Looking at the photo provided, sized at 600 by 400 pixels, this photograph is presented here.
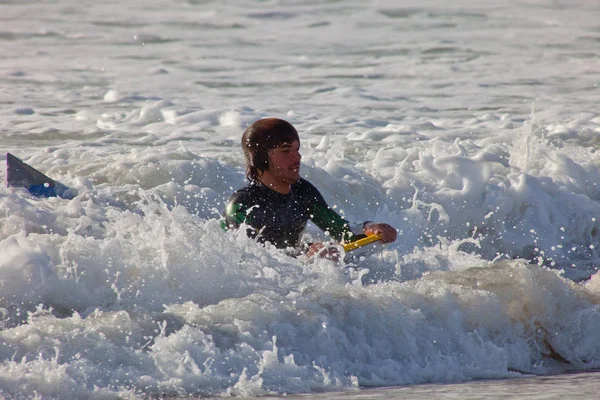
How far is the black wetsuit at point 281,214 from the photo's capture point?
6449 mm

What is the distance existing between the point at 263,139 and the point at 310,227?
6.49ft

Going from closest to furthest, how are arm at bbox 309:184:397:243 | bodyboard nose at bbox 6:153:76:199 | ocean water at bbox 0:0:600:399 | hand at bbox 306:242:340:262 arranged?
ocean water at bbox 0:0:600:399
hand at bbox 306:242:340:262
arm at bbox 309:184:397:243
bodyboard nose at bbox 6:153:76:199

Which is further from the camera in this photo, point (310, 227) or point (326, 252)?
point (310, 227)

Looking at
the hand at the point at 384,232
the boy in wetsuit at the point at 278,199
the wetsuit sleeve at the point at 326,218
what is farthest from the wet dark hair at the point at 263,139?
the hand at the point at 384,232

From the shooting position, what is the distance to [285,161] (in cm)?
649

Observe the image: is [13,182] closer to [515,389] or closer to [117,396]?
[117,396]

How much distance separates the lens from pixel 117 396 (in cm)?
457

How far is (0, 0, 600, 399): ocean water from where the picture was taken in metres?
5.04

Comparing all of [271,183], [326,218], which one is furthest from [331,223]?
[271,183]

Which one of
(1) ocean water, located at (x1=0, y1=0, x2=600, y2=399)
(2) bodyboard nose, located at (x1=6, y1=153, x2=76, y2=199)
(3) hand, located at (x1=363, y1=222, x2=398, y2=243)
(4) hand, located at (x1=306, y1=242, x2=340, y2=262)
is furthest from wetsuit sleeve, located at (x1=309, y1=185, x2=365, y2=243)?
(2) bodyboard nose, located at (x1=6, y1=153, x2=76, y2=199)

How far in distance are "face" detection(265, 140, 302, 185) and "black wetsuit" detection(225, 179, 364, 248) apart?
0.14 metres

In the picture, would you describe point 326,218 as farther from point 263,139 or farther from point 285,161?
point 263,139

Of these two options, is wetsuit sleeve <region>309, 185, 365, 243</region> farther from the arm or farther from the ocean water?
the ocean water

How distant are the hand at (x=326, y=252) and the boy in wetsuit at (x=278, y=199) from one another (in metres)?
0.01
